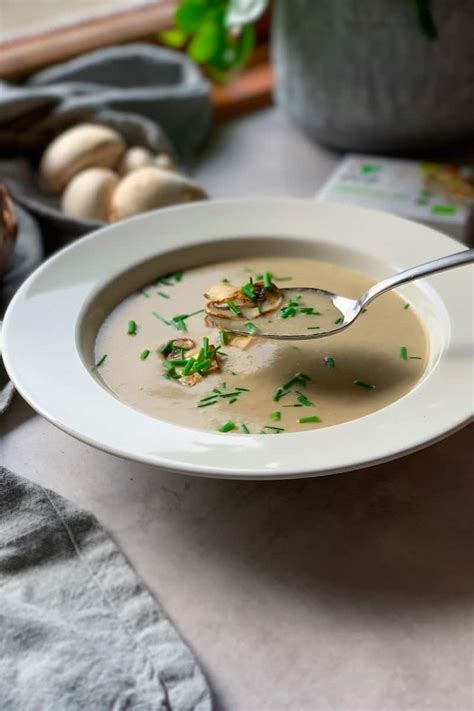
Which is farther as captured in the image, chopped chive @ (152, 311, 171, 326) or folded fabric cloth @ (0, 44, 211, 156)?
folded fabric cloth @ (0, 44, 211, 156)

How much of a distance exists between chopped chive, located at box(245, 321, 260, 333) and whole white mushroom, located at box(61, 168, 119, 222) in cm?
41

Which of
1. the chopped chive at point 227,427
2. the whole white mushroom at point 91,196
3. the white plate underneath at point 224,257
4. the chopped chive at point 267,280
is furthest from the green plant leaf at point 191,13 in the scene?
the chopped chive at point 227,427

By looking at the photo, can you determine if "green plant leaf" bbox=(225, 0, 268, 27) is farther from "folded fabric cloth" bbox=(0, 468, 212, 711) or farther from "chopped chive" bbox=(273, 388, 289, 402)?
"folded fabric cloth" bbox=(0, 468, 212, 711)

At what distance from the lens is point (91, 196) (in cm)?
113

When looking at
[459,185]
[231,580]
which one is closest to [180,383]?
[231,580]

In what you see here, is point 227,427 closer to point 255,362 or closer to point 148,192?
point 255,362

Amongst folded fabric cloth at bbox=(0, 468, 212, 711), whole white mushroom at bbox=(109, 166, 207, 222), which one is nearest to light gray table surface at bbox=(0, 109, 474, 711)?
folded fabric cloth at bbox=(0, 468, 212, 711)

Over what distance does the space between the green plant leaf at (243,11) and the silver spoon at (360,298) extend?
2.17ft

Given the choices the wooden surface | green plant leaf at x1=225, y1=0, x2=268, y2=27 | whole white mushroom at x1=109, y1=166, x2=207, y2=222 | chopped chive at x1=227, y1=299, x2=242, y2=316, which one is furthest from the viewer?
the wooden surface

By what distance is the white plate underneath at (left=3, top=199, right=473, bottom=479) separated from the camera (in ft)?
2.12

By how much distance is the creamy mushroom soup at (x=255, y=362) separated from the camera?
735 mm

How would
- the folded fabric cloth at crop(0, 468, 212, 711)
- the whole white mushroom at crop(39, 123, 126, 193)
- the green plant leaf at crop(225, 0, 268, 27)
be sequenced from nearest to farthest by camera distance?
the folded fabric cloth at crop(0, 468, 212, 711), the whole white mushroom at crop(39, 123, 126, 193), the green plant leaf at crop(225, 0, 268, 27)

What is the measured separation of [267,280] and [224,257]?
0.12 m

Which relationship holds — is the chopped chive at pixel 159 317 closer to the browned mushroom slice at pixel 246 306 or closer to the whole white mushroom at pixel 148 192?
the browned mushroom slice at pixel 246 306
